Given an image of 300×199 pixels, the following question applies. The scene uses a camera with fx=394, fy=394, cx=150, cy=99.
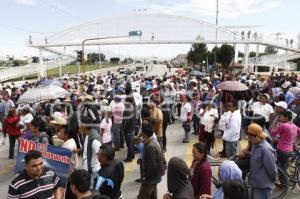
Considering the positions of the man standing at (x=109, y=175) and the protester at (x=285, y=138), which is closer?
the man standing at (x=109, y=175)

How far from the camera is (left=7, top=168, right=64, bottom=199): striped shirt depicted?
14.6 feet

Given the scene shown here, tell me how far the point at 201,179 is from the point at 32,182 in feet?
7.15

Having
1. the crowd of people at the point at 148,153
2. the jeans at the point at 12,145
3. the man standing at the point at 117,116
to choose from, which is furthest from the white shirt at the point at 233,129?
the jeans at the point at 12,145

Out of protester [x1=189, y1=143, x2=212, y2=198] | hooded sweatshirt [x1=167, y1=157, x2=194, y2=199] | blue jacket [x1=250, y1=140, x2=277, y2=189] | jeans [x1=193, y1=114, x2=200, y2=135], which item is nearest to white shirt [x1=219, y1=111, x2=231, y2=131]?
jeans [x1=193, y1=114, x2=200, y2=135]

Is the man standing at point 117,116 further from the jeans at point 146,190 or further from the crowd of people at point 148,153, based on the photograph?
the jeans at point 146,190

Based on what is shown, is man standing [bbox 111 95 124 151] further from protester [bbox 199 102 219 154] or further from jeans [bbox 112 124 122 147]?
protester [bbox 199 102 219 154]

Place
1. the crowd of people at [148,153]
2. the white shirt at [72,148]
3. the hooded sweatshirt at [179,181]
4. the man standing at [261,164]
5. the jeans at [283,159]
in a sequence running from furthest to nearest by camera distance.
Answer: the jeans at [283,159] < the white shirt at [72,148] < the man standing at [261,164] < the hooded sweatshirt at [179,181] < the crowd of people at [148,153]

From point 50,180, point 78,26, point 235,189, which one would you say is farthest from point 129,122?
point 78,26

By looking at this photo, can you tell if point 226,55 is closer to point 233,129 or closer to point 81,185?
point 233,129

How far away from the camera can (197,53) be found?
8144cm

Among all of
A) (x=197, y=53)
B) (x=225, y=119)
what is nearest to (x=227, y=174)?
(x=225, y=119)

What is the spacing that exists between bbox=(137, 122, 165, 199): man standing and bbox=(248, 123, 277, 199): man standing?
4.66ft

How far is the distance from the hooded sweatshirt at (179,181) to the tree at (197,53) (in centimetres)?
7471

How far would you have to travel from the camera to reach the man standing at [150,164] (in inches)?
238
